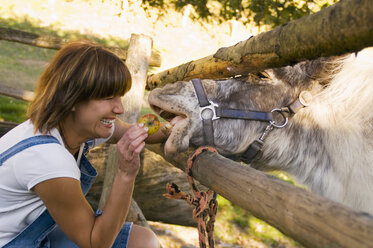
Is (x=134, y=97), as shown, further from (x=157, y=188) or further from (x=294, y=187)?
(x=294, y=187)

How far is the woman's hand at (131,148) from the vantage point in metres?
1.54

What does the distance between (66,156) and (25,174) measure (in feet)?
0.59

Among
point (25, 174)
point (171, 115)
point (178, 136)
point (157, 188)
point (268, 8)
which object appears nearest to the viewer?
point (25, 174)

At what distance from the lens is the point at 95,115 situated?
1.68m

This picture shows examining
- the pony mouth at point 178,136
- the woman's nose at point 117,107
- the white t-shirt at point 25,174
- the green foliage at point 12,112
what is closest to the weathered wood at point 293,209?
the pony mouth at point 178,136

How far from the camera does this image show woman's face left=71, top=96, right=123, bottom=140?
5.51ft

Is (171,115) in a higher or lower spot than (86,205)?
higher

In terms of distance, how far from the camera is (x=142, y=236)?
2.07 metres

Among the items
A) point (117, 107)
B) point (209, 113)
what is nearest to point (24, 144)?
point (117, 107)

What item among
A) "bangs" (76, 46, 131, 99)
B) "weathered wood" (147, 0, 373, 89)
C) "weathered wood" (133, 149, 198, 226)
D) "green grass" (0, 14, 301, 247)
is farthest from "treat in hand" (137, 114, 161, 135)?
"green grass" (0, 14, 301, 247)

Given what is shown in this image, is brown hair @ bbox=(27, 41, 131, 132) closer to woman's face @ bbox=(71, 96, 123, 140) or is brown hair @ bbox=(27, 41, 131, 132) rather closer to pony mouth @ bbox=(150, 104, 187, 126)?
woman's face @ bbox=(71, 96, 123, 140)

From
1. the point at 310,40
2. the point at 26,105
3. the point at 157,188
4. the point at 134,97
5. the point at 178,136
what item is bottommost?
the point at 157,188

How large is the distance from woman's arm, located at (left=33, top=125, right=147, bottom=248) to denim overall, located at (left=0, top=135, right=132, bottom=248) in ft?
0.61

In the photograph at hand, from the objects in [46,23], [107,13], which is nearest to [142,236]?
[46,23]
